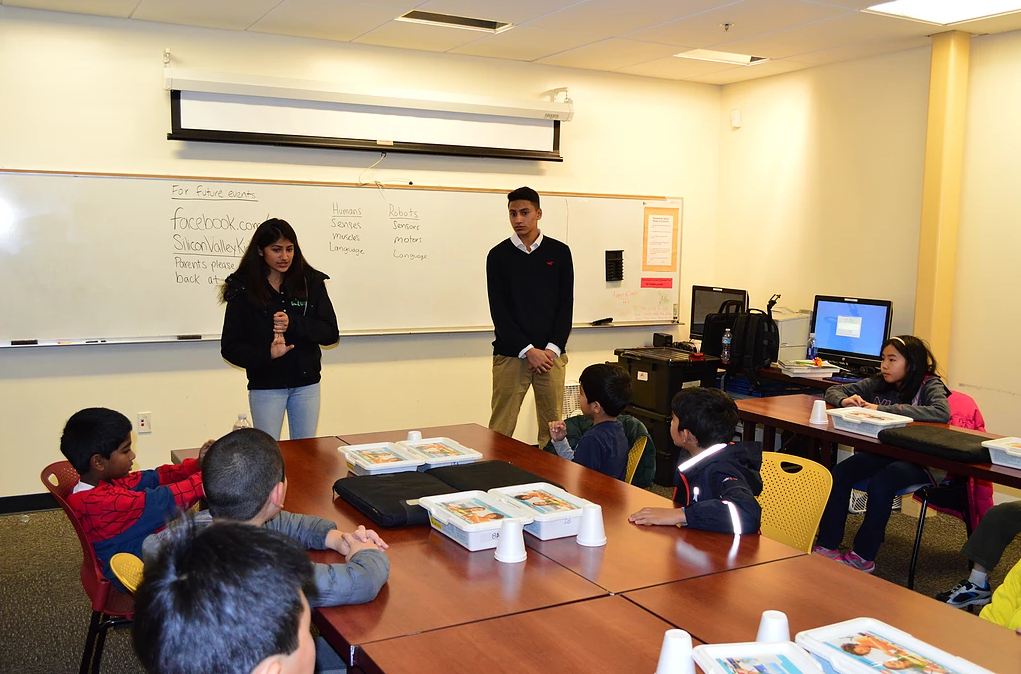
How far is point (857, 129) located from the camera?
5562 mm

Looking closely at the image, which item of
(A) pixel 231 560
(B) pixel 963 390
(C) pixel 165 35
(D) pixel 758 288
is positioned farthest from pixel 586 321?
(A) pixel 231 560

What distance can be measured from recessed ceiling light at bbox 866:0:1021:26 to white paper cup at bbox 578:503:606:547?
134 inches

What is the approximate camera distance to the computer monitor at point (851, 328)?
16.8 feet

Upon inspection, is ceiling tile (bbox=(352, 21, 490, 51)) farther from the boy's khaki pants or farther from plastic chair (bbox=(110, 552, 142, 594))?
plastic chair (bbox=(110, 552, 142, 594))

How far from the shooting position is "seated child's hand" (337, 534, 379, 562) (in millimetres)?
2037

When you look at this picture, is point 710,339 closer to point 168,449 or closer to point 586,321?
point 586,321

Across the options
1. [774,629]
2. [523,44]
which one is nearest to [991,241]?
[523,44]

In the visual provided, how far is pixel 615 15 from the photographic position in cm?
455

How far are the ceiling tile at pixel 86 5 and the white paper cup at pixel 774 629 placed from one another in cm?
424

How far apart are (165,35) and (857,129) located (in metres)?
4.32

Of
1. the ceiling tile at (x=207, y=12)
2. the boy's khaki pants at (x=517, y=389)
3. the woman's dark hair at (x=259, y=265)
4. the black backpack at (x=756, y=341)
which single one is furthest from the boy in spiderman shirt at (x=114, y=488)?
the black backpack at (x=756, y=341)

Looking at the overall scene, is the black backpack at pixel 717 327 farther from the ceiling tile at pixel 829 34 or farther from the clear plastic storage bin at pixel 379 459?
the clear plastic storage bin at pixel 379 459

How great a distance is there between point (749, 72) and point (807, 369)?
2.29 m

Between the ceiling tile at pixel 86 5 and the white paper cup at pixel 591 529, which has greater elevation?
the ceiling tile at pixel 86 5
